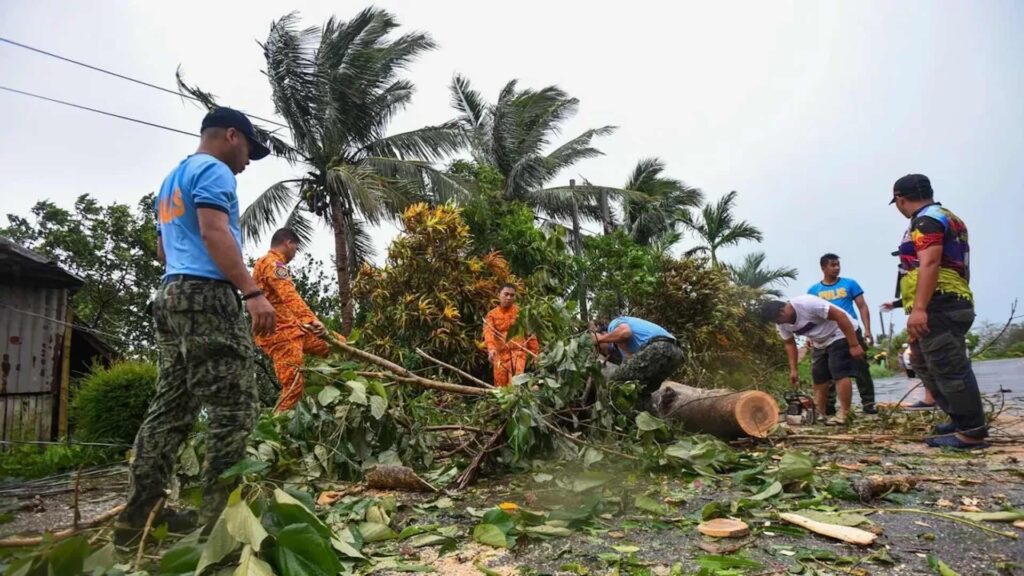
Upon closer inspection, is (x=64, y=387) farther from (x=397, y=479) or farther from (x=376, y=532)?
(x=376, y=532)

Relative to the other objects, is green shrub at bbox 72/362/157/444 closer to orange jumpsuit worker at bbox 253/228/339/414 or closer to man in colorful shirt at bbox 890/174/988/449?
orange jumpsuit worker at bbox 253/228/339/414

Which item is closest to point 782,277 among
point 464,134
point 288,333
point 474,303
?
point 464,134

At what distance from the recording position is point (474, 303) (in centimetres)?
894

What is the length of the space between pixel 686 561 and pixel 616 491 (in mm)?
954

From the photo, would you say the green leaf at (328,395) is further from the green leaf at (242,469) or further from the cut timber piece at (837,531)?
the cut timber piece at (837,531)

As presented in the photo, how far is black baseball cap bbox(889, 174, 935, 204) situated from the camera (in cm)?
353

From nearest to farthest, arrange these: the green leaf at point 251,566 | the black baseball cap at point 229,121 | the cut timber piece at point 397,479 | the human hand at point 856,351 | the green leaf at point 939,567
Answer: the green leaf at point 251,566 → the green leaf at point 939,567 → the black baseball cap at point 229,121 → the cut timber piece at point 397,479 → the human hand at point 856,351

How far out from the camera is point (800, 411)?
5.28 meters

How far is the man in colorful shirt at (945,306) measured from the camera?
3.29 metres

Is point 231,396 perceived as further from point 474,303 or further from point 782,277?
point 782,277

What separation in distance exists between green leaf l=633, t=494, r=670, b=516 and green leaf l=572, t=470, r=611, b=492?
21 centimetres

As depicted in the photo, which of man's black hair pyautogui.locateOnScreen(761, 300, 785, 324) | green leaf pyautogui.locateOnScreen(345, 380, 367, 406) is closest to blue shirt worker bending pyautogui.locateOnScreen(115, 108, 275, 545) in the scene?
green leaf pyautogui.locateOnScreen(345, 380, 367, 406)

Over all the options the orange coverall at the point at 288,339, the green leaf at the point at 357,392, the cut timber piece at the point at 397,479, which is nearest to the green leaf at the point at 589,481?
the cut timber piece at the point at 397,479

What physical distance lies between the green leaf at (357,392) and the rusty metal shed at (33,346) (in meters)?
4.15
